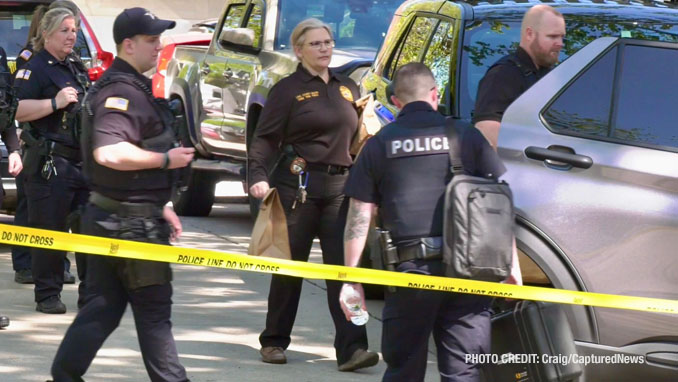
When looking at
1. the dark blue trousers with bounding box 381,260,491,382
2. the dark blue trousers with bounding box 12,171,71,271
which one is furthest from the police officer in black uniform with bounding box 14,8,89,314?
the dark blue trousers with bounding box 381,260,491,382

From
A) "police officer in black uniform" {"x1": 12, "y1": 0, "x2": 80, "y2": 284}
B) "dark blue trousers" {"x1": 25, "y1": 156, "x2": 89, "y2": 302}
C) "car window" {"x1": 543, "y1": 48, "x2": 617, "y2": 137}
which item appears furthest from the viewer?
"police officer in black uniform" {"x1": 12, "y1": 0, "x2": 80, "y2": 284}

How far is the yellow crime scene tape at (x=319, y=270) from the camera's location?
4.84 m

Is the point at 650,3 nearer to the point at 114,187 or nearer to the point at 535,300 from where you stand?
the point at 535,300

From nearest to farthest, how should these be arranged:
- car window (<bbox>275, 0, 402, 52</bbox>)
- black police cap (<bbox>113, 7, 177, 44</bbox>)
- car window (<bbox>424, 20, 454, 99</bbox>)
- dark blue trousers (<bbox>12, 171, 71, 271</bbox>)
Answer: black police cap (<bbox>113, 7, 177, 44</bbox>) → car window (<bbox>424, 20, 454, 99</bbox>) → dark blue trousers (<bbox>12, 171, 71, 271</bbox>) → car window (<bbox>275, 0, 402, 52</bbox>)

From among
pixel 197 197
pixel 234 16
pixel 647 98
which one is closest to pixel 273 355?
pixel 647 98

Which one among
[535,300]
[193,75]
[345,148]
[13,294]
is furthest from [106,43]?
[535,300]

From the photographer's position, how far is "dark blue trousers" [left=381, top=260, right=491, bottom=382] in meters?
4.82

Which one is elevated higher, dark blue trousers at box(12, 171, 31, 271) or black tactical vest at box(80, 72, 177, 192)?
black tactical vest at box(80, 72, 177, 192)

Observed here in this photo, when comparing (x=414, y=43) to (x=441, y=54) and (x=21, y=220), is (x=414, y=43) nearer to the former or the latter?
(x=441, y=54)

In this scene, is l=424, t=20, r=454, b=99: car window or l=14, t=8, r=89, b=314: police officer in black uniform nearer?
l=424, t=20, r=454, b=99: car window

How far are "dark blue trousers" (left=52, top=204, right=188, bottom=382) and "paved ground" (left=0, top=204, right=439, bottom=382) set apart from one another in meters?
1.24

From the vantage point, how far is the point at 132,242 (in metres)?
5.02

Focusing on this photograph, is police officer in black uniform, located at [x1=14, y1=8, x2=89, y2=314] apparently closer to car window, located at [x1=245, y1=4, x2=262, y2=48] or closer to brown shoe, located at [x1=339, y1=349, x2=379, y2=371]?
brown shoe, located at [x1=339, y1=349, x2=379, y2=371]

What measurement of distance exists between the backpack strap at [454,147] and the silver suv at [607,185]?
83cm
